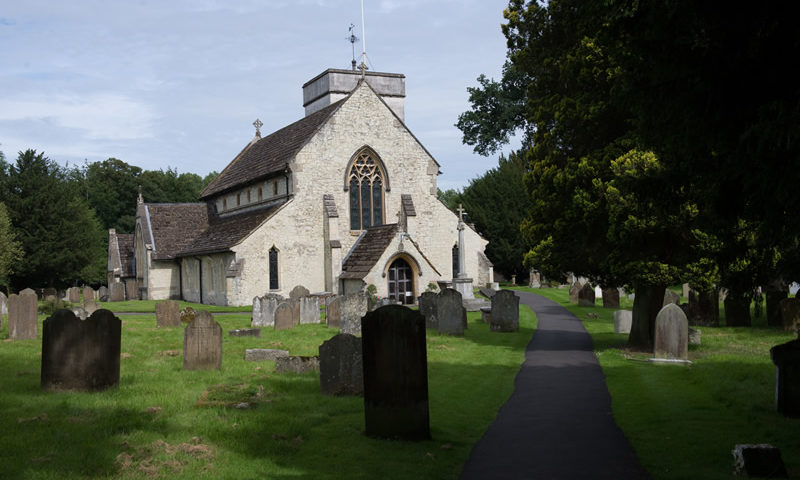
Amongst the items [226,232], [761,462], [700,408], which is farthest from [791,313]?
[226,232]

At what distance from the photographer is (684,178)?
8.49 metres

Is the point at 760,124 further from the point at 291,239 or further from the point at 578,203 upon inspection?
the point at 291,239

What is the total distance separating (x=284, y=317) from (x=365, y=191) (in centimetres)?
1673

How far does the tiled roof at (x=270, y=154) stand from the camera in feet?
127

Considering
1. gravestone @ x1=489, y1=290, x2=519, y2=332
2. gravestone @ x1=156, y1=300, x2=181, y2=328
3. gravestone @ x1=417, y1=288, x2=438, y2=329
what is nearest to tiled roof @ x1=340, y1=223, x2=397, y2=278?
gravestone @ x1=417, y1=288, x2=438, y2=329

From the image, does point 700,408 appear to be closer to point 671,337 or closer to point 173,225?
point 671,337

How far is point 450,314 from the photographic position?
71.1 feet

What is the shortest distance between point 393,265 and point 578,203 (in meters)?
18.6

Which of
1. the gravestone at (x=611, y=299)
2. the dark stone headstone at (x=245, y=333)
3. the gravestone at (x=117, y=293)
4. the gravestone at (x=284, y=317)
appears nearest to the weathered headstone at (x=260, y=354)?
the dark stone headstone at (x=245, y=333)

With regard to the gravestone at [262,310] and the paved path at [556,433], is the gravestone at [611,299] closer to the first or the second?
the gravestone at [262,310]

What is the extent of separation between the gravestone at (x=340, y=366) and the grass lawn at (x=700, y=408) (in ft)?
13.5

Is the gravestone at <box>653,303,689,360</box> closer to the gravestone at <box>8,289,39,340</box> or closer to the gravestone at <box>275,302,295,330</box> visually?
the gravestone at <box>275,302,295,330</box>

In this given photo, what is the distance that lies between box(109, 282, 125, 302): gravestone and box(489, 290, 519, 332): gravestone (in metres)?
34.2

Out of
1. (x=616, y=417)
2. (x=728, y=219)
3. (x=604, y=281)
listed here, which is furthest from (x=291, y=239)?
(x=728, y=219)
